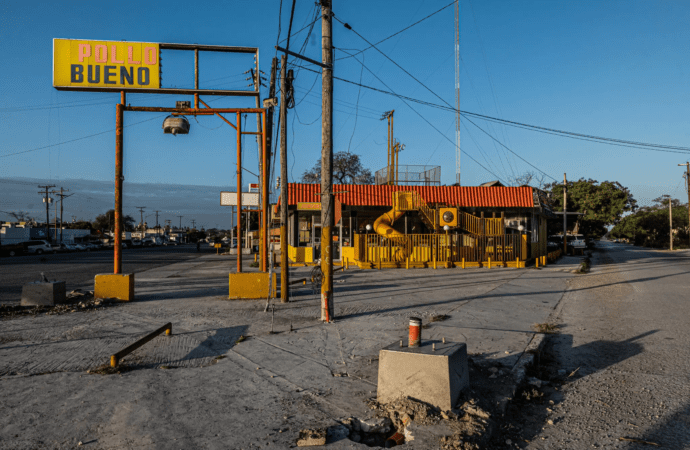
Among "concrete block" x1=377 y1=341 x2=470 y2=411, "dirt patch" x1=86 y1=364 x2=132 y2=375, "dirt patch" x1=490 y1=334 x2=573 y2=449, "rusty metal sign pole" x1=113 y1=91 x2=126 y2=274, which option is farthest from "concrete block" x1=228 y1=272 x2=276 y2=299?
"concrete block" x1=377 y1=341 x2=470 y2=411

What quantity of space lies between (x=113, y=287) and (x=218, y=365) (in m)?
7.04

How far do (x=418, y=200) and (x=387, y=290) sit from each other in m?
10.9

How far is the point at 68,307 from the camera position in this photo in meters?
10.1

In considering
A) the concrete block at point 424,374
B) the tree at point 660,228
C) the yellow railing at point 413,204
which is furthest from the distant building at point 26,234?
the tree at point 660,228

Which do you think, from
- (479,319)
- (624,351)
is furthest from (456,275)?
(624,351)

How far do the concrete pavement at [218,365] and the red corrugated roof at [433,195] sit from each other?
13079 mm

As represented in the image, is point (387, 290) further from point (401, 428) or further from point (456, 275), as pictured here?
point (401, 428)

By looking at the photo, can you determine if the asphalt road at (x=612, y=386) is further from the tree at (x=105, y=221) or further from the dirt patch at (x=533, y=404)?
the tree at (x=105, y=221)

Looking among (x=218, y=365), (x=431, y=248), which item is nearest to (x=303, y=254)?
(x=431, y=248)

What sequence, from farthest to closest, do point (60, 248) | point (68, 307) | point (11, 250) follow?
point (60, 248) → point (11, 250) → point (68, 307)

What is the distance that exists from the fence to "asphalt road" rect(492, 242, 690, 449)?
12905mm

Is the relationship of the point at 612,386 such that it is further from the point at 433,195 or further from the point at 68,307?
the point at 433,195

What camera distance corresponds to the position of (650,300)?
1177 cm

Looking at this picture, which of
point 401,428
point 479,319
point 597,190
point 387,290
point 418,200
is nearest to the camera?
point 401,428
